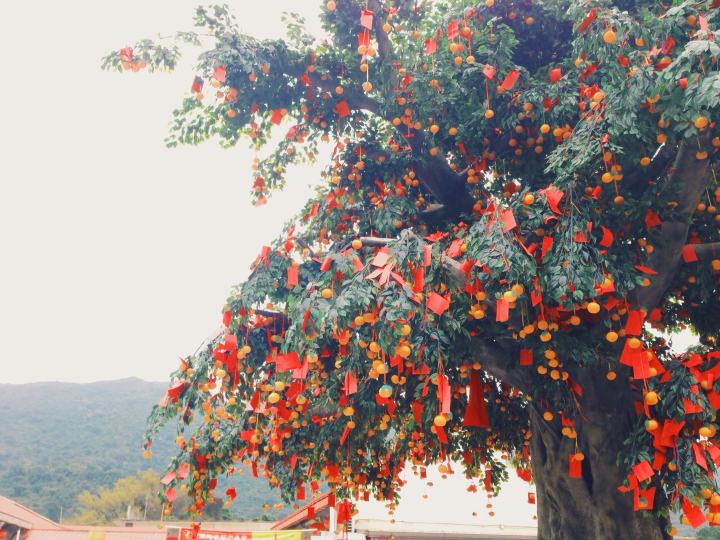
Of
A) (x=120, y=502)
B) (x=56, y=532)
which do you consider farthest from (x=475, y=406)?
(x=120, y=502)

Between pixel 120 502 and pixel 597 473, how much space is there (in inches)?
1358

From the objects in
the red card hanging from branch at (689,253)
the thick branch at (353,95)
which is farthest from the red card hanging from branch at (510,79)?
the red card hanging from branch at (689,253)

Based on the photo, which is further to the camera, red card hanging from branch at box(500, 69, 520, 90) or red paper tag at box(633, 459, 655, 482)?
red card hanging from branch at box(500, 69, 520, 90)

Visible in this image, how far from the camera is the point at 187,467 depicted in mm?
5629

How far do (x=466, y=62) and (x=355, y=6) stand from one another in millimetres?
1256

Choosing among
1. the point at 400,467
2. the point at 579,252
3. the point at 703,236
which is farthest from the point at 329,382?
the point at 703,236

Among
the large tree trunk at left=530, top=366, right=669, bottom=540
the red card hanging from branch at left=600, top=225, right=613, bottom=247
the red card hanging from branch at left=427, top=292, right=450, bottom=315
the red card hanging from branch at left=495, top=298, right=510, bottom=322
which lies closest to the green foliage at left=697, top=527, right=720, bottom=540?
the large tree trunk at left=530, top=366, right=669, bottom=540

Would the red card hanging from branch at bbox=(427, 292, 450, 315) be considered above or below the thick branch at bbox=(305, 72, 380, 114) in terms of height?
below

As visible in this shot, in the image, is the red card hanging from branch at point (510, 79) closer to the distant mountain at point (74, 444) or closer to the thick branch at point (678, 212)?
the thick branch at point (678, 212)

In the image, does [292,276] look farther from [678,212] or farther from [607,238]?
[678,212]

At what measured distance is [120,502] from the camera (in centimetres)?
3133

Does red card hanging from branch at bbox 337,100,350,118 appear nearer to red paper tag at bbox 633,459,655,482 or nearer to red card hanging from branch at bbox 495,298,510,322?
red card hanging from branch at bbox 495,298,510,322

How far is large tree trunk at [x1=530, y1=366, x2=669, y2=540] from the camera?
175 inches

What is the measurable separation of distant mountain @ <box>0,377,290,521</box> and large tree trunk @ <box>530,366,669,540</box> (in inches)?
1330
